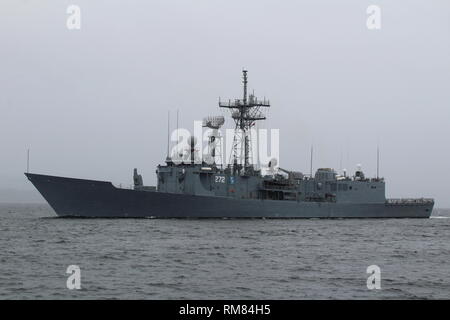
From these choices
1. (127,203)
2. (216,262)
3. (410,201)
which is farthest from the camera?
(410,201)

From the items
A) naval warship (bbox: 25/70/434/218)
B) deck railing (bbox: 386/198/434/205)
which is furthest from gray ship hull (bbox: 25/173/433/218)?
deck railing (bbox: 386/198/434/205)

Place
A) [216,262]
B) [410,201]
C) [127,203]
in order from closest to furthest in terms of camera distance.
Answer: [216,262] → [127,203] → [410,201]

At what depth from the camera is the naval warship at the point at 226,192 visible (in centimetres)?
4234

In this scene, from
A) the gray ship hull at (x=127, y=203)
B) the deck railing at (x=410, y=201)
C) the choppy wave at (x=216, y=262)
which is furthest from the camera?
the deck railing at (x=410, y=201)

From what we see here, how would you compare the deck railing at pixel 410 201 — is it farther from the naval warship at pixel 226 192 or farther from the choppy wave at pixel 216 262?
the choppy wave at pixel 216 262

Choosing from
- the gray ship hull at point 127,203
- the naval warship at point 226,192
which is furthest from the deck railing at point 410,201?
the gray ship hull at point 127,203

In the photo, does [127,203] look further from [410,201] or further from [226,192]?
[410,201]

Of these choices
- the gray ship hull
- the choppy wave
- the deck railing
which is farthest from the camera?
the deck railing

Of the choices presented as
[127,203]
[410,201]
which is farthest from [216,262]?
[410,201]

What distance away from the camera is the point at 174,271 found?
68.4 feet

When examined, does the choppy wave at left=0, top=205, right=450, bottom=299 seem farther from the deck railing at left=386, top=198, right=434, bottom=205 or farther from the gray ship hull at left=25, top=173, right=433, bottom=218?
the deck railing at left=386, top=198, right=434, bottom=205

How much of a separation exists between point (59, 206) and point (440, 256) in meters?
25.8

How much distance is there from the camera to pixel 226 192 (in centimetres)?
4594

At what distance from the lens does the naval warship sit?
139 ft
